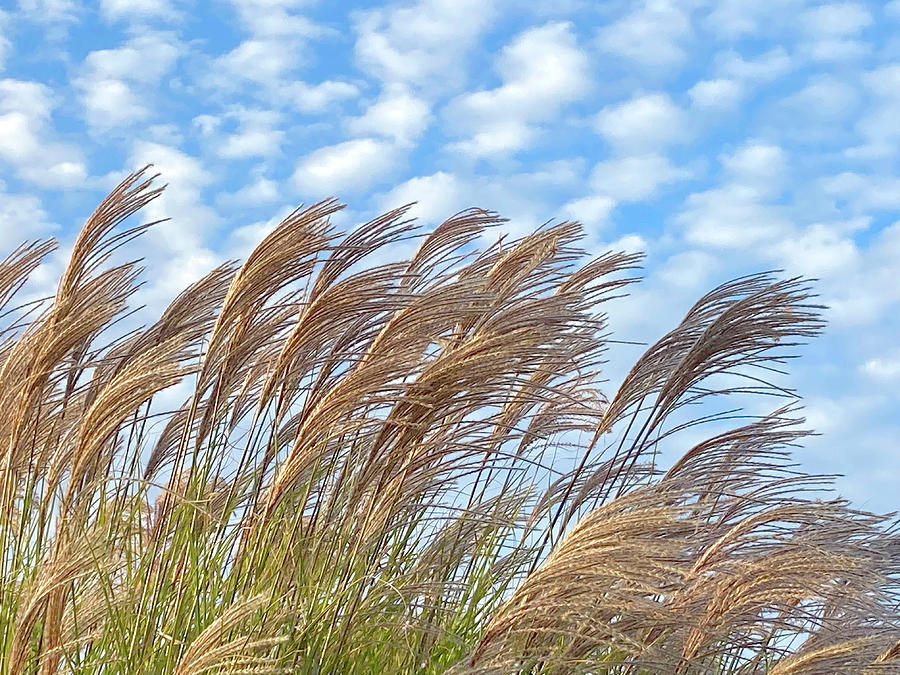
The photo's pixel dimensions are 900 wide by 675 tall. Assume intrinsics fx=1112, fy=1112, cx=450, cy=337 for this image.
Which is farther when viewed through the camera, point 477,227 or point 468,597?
point 477,227

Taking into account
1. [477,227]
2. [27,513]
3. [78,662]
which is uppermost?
[477,227]

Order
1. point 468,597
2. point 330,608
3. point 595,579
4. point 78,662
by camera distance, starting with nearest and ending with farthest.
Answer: point 595,579 → point 330,608 → point 78,662 → point 468,597

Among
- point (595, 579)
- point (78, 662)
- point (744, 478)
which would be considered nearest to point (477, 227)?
point (744, 478)

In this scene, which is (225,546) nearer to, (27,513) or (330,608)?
(330,608)

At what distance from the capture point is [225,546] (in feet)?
10.2

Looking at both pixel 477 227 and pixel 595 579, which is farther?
pixel 477 227

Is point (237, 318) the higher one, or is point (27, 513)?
point (237, 318)

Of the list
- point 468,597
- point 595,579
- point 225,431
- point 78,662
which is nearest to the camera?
point 595,579

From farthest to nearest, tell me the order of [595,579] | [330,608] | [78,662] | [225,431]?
[225,431] → [78,662] → [330,608] → [595,579]

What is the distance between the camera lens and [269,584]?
2969 millimetres

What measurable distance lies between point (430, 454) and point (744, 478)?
1.38 m

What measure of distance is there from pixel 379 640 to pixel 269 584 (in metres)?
0.33

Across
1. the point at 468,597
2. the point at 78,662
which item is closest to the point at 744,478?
the point at 468,597

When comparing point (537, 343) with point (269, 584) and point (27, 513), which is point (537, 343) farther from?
point (27, 513)
